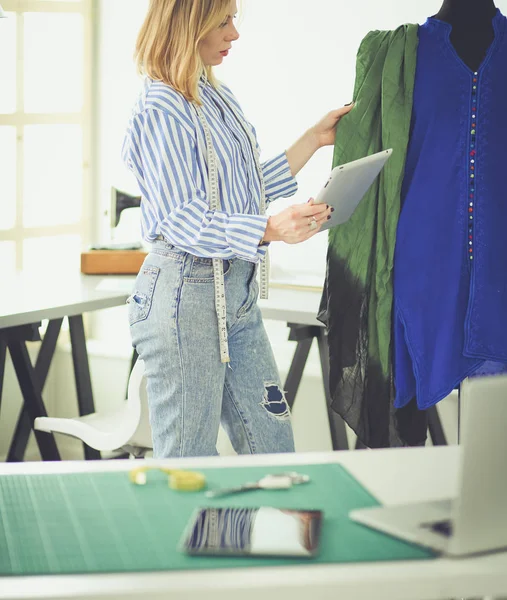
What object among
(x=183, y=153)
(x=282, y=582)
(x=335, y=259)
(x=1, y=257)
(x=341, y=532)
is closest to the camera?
(x=282, y=582)

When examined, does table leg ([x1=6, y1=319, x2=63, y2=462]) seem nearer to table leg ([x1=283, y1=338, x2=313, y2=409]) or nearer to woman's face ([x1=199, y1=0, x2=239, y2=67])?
table leg ([x1=283, y1=338, x2=313, y2=409])

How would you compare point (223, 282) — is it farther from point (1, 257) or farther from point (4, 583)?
point (1, 257)

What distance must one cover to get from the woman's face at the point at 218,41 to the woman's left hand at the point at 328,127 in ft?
0.90

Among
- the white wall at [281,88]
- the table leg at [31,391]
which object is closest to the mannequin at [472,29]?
the white wall at [281,88]

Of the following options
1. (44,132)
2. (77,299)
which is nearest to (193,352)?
(77,299)

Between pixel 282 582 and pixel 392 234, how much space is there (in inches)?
41.5

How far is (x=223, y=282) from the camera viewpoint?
6.57ft

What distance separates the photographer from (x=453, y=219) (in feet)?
6.45

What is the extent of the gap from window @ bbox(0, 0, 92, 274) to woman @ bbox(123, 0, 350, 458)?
2346 mm

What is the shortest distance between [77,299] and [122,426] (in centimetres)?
60

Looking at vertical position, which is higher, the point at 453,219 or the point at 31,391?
the point at 453,219

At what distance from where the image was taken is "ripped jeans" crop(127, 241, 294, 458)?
6.53 ft

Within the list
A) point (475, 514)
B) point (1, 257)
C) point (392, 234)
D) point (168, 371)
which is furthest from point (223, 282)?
point (1, 257)

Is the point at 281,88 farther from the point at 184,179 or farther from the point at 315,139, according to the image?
the point at 184,179
